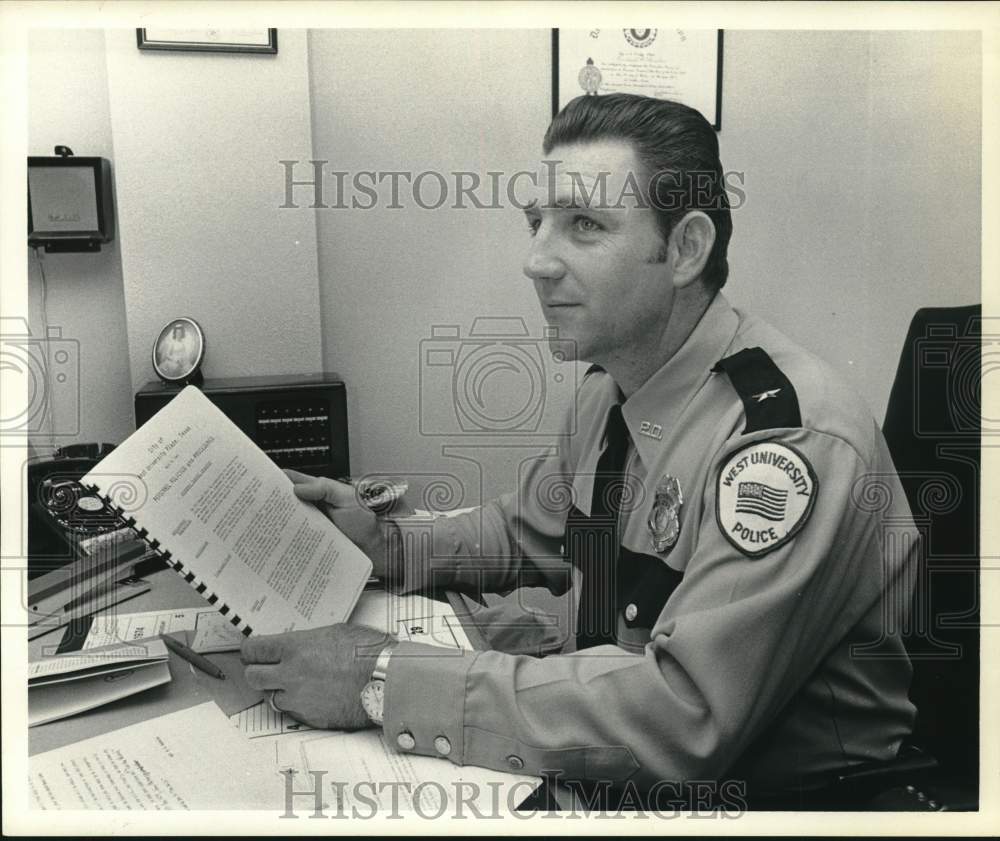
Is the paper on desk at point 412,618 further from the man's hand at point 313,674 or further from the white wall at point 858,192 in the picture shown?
the white wall at point 858,192

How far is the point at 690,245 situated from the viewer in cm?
98

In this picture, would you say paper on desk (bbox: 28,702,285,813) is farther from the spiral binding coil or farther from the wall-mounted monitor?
the wall-mounted monitor

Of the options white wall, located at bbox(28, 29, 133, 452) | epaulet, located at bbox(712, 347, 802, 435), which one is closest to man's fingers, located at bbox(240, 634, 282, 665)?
white wall, located at bbox(28, 29, 133, 452)

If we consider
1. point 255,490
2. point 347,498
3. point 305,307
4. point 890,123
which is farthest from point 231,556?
point 890,123

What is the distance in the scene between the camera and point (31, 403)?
101 centimetres

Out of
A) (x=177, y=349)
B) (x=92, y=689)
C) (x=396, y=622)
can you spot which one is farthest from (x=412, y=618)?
(x=177, y=349)

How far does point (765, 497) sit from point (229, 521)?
0.60 meters

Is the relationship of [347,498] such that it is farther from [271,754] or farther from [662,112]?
[662,112]

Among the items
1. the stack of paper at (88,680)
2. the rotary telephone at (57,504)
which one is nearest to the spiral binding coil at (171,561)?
the stack of paper at (88,680)

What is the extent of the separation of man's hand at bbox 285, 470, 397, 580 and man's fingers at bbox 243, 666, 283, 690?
0.86 ft

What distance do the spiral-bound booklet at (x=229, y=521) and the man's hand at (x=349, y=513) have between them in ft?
0.05

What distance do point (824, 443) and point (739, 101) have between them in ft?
1.53

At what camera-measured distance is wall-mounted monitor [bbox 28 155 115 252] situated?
39.1 inches

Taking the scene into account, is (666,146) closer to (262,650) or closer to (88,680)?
(262,650)
